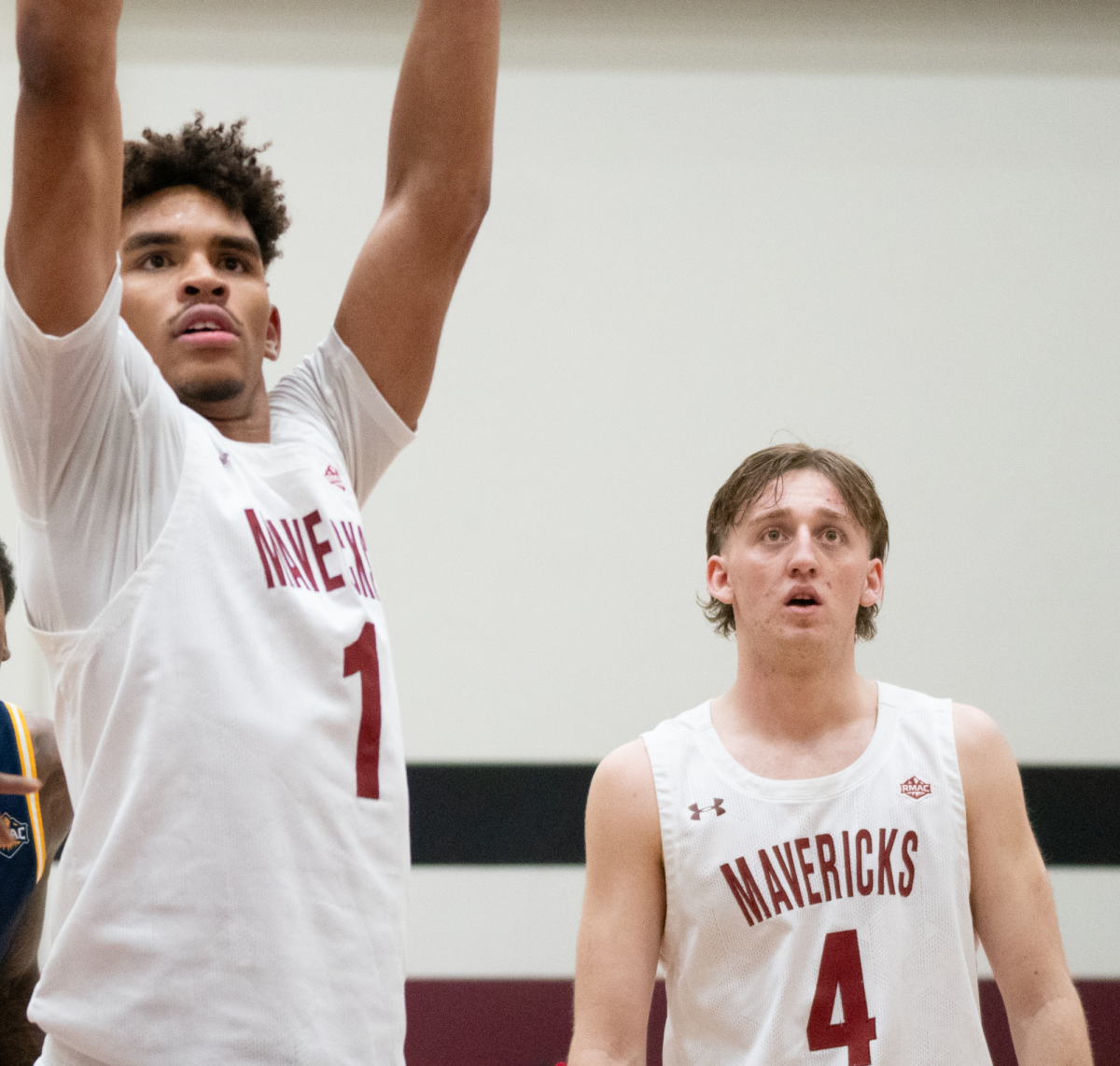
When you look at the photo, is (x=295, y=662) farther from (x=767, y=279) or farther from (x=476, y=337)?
(x=767, y=279)

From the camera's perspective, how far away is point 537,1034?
2.66 metres

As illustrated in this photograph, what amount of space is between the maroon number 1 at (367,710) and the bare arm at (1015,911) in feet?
2.92

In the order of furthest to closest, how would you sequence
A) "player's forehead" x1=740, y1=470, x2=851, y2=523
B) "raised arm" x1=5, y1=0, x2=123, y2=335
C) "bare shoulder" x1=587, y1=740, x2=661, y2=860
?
"player's forehead" x1=740, y1=470, x2=851, y2=523
"bare shoulder" x1=587, y1=740, x2=661, y2=860
"raised arm" x1=5, y1=0, x2=123, y2=335

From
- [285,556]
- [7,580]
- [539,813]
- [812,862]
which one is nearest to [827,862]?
[812,862]

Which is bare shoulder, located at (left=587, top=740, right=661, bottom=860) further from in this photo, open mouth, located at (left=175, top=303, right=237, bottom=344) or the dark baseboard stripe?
the dark baseboard stripe

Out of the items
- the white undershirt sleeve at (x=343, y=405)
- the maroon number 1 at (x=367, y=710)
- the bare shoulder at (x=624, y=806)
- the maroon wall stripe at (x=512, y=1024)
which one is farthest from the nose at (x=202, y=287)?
the maroon wall stripe at (x=512, y=1024)

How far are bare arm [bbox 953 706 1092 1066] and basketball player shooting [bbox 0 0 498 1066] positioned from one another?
85cm

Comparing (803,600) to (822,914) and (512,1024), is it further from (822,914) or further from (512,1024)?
(512,1024)

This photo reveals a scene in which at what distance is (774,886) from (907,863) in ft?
0.58

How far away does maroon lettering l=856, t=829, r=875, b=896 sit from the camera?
1.52m

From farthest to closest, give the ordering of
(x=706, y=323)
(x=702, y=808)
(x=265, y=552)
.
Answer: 1. (x=706, y=323)
2. (x=702, y=808)
3. (x=265, y=552)

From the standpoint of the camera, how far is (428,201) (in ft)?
4.03

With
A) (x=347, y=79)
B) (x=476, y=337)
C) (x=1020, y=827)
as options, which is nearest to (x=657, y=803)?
(x=1020, y=827)

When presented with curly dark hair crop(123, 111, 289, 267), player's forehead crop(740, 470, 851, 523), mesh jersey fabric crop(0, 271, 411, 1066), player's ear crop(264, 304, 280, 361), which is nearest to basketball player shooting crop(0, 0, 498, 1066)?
mesh jersey fabric crop(0, 271, 411, 1066)
